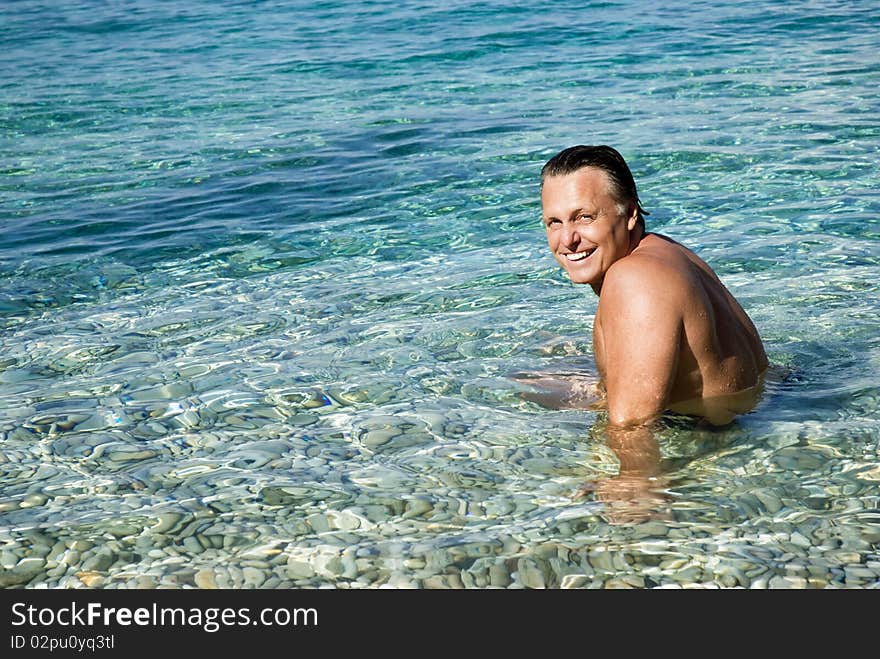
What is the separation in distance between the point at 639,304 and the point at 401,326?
2.65m

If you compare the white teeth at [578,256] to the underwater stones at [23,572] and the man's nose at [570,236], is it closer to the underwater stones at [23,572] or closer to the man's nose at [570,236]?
the man's nose at [570,236]

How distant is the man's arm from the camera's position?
403cm

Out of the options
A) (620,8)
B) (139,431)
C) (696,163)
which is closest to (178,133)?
(696,163)

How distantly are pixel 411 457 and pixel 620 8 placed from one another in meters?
19.5

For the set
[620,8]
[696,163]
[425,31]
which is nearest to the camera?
[696,163]

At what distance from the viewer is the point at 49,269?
816 centimetres

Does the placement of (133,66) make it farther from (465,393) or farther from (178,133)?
(465,393)

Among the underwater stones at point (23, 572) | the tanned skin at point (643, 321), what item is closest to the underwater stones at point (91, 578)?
the underwater stones at point (23, 572)

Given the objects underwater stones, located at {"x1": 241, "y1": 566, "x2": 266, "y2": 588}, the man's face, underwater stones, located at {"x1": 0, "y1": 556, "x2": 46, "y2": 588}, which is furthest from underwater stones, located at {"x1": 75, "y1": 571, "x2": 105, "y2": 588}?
the man's face

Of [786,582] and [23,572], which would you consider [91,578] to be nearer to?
[23,572]

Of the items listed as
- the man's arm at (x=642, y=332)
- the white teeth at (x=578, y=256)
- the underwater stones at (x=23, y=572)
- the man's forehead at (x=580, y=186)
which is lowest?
the underwater stones at (x=23, y=572)

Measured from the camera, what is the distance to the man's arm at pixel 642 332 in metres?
4.03

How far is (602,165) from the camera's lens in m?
4.31

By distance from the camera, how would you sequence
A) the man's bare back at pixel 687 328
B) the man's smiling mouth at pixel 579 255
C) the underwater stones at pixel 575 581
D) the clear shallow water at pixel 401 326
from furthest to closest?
1. the man's smiling mouth at pixel 579 255
2. the man's bare back at pixel 687 328
3. the clear shallow water at pixel 401 326
4. the underwater stones at pixel 575 581
